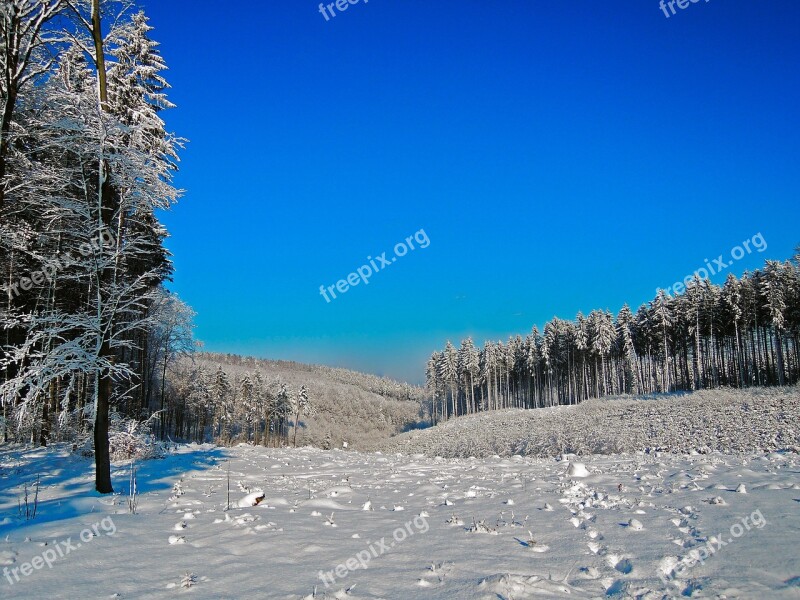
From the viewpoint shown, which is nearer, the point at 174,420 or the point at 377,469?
the point at 377,469

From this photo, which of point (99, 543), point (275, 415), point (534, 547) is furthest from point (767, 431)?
point (275, 415)

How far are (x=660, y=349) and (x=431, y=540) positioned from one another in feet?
224

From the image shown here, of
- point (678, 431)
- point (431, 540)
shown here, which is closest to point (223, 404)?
point (678, 431)

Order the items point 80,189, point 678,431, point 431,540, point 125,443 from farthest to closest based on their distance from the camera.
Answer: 1. point 678,431
2. point 125,443
3. point 80,189
4. point 431,540

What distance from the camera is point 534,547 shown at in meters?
5.42

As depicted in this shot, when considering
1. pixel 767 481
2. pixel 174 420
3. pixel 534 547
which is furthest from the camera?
pixel 174 420

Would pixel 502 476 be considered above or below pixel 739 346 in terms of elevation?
below

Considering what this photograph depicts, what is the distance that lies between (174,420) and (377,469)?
199ft

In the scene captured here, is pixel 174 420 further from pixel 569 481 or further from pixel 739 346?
pixel 739 346

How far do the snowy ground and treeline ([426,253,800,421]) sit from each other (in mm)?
40947

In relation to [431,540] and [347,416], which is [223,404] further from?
[431,540]

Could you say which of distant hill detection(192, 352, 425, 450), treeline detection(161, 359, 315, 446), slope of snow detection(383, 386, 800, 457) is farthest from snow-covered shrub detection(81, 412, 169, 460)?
distant hill detection(192, 352, 425, 450)

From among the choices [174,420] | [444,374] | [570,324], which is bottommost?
[174,420]

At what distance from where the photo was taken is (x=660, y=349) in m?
63.6
